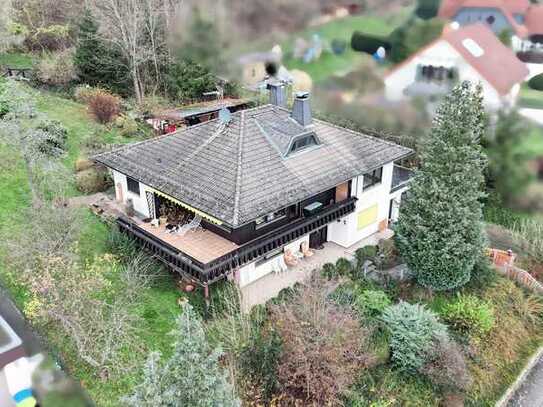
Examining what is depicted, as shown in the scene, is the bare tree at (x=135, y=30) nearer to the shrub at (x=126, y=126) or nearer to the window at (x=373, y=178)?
the shrub at (x=126, y=126)

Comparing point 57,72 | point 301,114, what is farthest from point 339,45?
point 57,72

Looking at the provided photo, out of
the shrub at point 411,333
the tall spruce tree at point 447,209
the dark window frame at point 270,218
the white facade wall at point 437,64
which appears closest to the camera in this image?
the white facade wall at point 437,64

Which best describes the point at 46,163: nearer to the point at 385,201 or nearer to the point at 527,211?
the point at 385,201

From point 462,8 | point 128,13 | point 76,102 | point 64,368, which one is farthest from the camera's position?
point 76,102

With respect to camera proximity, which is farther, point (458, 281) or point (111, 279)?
point (458, 281)

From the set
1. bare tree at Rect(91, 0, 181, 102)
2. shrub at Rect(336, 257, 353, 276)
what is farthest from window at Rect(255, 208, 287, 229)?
bare tree at Rect(91, 0, 181, 102)

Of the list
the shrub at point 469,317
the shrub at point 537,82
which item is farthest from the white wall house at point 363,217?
the shrub at point 537,82

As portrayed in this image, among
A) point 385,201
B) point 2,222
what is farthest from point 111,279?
point 385,201
